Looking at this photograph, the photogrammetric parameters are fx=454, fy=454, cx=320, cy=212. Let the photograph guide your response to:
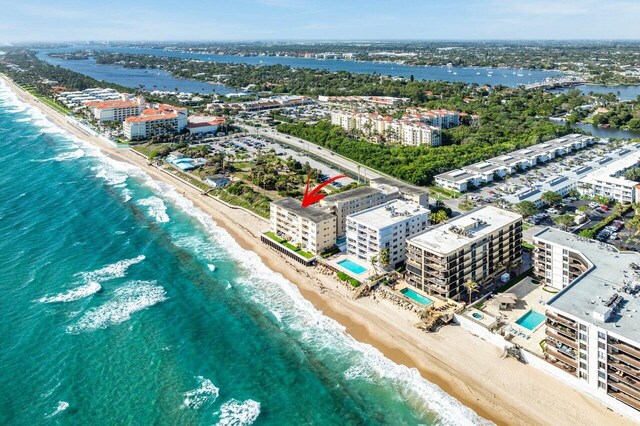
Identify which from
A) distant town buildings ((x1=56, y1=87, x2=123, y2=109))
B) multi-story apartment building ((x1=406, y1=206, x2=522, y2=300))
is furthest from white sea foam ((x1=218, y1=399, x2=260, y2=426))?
distant town buildings ((x1=56, y1=87, x2=123, y2=109))

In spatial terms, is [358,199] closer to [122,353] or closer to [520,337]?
[520,337]

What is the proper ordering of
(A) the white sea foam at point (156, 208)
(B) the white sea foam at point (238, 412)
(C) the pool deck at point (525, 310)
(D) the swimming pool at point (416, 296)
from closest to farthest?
(B) the white sea foam at point (238, 412) < (C) the pool deck at point (525, 310) < (D) the swimming pool at point (416, 296) < (A) the white sea foam at point (156, 208)

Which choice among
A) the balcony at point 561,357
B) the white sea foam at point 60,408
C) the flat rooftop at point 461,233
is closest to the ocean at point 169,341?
the white sea foam at point 60,408

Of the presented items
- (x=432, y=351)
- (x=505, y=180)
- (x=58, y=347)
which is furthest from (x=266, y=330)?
(x=505, y=180)

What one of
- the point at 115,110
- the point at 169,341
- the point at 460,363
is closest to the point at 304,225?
the point at 169,341

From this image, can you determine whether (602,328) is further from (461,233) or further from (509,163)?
(509,163)

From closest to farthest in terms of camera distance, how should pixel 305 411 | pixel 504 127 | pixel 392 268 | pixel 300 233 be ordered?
1. pixel 305 411
2. pixel 392 268
3. pixel 300 233
4. pixel 504 127

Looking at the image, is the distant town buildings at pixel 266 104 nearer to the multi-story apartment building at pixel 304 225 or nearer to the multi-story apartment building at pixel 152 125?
the multi-story apartment building at pixel 152 125
